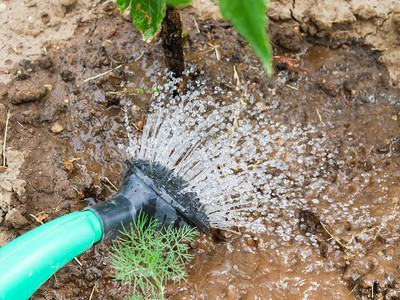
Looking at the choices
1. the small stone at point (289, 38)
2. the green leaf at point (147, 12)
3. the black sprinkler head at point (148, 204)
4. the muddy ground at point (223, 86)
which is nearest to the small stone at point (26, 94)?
the muddy ground at point (223, 86)

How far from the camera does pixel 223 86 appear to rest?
2406 millimetres

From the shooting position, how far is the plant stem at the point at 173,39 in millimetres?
1772

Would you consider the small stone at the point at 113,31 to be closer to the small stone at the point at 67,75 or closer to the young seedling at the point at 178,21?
the small stone at the point at 67,75

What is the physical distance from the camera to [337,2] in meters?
2.51

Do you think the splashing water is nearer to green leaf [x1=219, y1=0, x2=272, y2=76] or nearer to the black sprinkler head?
the black sprinkler head

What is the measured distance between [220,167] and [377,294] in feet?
3.55

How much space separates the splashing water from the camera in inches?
85.9

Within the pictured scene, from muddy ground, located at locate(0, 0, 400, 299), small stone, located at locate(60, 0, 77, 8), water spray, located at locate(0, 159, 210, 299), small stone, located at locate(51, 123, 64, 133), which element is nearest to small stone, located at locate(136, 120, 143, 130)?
muddy ground, located at locate(0, 0, 400, 299)

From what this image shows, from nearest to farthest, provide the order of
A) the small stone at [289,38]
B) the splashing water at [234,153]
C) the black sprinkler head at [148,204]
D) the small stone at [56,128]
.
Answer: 1. the black sprinkler head at [148,204]
2. the splashing water at [234,153]
3. the small stone at [56,128]
4. the small stone at [289,38]

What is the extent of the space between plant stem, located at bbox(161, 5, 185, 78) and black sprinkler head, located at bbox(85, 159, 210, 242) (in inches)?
23.9

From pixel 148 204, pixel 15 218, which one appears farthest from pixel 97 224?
pixel 15 218

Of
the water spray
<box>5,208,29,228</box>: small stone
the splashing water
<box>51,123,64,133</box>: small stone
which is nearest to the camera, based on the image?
the water spray

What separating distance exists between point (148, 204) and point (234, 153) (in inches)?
27.6

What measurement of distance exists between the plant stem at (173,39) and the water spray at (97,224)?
585 millimetres
